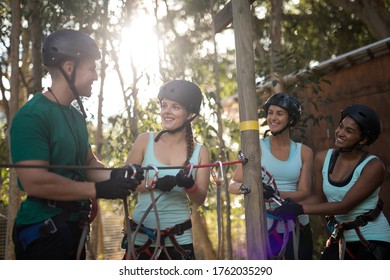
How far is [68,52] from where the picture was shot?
8.70ft

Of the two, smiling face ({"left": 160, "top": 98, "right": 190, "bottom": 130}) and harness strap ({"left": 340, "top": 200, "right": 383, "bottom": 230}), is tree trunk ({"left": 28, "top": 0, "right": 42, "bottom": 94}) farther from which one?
harness strap ({"left": 340, "top": 200, "right": 383, "bottom": 230})

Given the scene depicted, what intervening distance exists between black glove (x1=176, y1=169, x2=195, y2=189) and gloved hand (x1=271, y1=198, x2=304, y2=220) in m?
0.66

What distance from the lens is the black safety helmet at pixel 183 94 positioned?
3344 mm

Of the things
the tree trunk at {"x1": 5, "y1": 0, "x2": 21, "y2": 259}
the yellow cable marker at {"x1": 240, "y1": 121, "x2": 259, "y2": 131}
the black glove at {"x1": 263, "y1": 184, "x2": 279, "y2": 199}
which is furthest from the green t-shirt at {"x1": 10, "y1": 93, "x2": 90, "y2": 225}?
the tree trunk at {"x1": 5, "y1": 0, "x2": 21, "y2": 259}

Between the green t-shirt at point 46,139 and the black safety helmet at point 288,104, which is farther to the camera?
the black safety helmet at point 288,104

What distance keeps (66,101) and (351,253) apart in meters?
2.12

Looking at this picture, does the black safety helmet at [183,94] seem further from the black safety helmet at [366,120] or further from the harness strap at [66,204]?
the black safety helmet at [366,120]

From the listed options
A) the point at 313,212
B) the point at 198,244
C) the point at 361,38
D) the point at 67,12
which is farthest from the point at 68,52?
the point at 361,38

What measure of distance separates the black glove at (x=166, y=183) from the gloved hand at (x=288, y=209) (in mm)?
763

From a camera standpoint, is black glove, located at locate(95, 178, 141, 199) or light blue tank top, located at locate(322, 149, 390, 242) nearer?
black glove, located at locate(95, 178, 141, 199)

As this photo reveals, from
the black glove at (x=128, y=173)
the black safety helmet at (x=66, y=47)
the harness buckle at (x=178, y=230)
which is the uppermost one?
the black safety helmet at (x=66, y=47)

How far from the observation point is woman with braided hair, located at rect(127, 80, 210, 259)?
3.14m

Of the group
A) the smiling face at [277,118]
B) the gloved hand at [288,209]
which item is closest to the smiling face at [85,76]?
the gloved hand at [288,209]

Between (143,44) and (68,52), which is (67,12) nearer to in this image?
(143,44)
